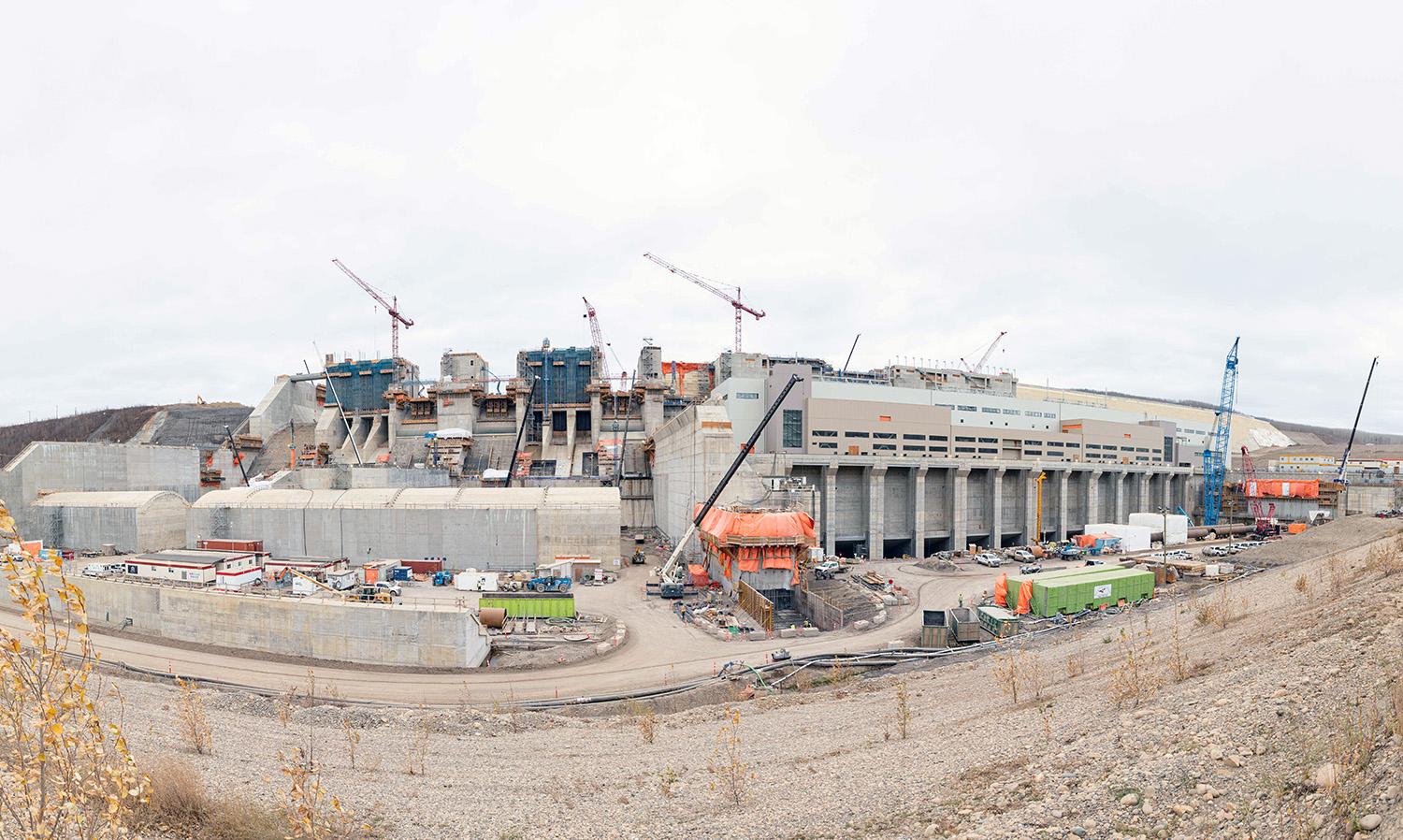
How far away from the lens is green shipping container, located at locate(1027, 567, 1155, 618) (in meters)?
33.7

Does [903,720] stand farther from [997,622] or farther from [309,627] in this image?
[309,627]

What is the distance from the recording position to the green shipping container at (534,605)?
36.5 meters

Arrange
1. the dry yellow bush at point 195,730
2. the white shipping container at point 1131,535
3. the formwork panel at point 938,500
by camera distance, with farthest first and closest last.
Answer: the formwork panel at point 938,500, the white shipping container at point 1131,535, the dry yellow bush at point 195,730

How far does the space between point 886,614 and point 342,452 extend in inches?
3474

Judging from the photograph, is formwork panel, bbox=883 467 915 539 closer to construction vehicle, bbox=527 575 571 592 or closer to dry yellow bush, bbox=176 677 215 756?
construction vehicle, bbox=527 575 571 592

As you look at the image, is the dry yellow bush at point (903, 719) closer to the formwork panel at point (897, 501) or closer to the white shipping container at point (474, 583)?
the white shipping container at point (474, 583)

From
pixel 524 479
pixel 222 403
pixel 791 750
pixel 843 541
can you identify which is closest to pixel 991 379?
pixel 843 541

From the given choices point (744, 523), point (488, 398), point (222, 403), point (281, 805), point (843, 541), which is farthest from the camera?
point (222, 403)

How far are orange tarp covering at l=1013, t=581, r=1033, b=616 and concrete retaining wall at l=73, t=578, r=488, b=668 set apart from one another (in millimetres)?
26980

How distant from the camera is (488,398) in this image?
3767 inches

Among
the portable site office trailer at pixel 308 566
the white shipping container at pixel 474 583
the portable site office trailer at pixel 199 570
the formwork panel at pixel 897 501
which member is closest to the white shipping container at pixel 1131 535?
the formwork panel at pixel 897 501

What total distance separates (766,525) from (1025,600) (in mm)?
14974

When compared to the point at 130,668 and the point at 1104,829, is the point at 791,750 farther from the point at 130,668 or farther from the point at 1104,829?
the point at 130,668

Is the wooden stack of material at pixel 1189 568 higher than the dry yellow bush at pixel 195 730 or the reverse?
the reverse
